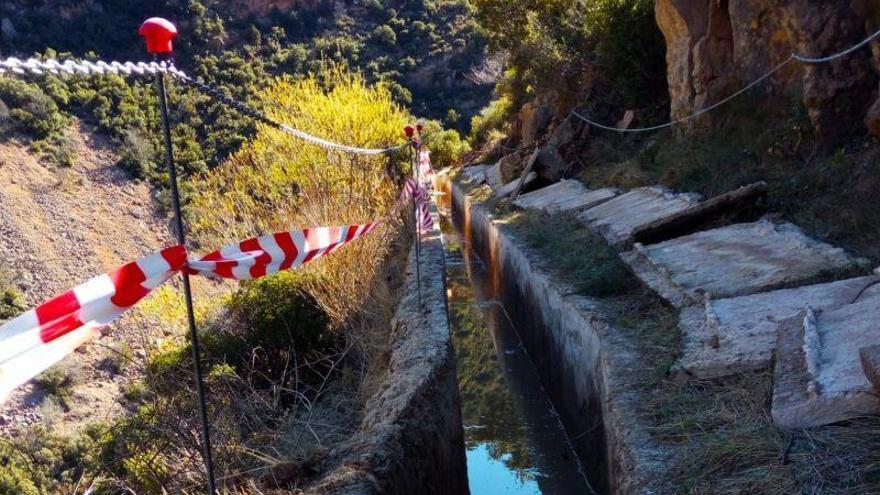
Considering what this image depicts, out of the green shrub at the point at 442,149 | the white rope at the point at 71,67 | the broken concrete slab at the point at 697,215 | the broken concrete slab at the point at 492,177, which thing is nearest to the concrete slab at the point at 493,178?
the broken concrete slab at the point at 492,177

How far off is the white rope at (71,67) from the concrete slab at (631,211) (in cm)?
488

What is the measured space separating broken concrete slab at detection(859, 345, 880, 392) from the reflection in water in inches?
113

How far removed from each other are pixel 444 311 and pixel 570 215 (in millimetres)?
3689

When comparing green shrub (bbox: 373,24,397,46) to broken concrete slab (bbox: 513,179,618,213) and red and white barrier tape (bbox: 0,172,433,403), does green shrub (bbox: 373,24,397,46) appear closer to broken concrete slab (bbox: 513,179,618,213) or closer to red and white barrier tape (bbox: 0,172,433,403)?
broken concrete slab (bbox: 513,179,618,213)

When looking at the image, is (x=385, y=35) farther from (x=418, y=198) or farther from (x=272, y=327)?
(x=272, y=327)

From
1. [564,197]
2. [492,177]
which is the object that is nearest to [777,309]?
[564,197]

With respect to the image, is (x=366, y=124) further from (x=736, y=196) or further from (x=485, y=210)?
(x=736, y=196)

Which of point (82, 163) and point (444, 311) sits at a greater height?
point (82, 163)

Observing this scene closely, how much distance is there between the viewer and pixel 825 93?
22.3 feet

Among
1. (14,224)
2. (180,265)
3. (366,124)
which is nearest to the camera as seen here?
(180,265)

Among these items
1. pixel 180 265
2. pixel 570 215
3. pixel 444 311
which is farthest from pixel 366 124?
pixel 180 265

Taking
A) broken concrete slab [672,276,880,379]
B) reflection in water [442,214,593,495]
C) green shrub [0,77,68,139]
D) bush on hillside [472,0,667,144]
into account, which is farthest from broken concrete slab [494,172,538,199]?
green shrub [0,77,68,139]

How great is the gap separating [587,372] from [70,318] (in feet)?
11.9

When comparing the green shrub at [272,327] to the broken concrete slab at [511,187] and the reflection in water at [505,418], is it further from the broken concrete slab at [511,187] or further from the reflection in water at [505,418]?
the broken concrete slab at [511,187]
